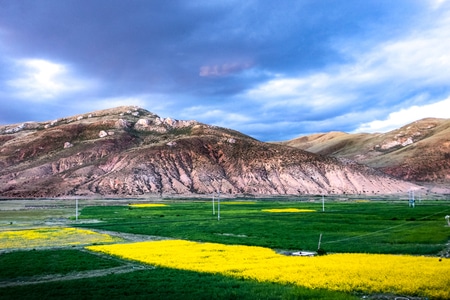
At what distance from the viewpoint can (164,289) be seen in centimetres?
1764

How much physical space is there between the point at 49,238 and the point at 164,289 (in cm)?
2565

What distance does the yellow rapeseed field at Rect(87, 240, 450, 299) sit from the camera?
17250 millimetres

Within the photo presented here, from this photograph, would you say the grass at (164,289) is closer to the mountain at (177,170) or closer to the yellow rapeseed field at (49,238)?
the yellow rapeseed field at (49,238)

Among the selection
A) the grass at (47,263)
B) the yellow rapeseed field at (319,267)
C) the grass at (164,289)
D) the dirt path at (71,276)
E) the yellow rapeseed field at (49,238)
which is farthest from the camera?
the yellow rapeseed field at (49,238)

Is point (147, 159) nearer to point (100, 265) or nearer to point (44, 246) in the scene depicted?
point (44, 246)

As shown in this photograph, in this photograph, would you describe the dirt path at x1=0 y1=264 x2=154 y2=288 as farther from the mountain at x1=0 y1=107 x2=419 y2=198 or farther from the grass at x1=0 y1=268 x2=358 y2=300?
the mountain at x1=0 y1=107 x2=419 y2=198

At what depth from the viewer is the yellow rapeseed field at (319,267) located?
1725 cm

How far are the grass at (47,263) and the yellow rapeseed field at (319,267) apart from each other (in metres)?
2.05

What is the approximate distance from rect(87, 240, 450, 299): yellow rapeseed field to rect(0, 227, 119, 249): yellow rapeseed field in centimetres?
755

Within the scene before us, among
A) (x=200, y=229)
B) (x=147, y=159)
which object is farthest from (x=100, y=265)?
(x=147, y=159)

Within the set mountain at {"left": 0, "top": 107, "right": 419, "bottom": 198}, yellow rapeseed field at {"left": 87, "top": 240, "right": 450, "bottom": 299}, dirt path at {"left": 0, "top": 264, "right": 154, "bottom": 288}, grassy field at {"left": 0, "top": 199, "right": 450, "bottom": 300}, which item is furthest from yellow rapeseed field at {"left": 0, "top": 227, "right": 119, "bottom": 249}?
mountain at {"left": 0, "top": 107, "right": 419, "bottom": 198}

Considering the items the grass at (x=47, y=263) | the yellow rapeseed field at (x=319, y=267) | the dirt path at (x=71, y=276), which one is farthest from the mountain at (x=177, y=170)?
the dirt path at (x=71, y=276)

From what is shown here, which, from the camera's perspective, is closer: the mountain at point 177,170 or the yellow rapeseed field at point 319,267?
the yellow rapeseed field at point 319,267

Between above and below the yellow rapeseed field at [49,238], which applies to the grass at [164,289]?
above
